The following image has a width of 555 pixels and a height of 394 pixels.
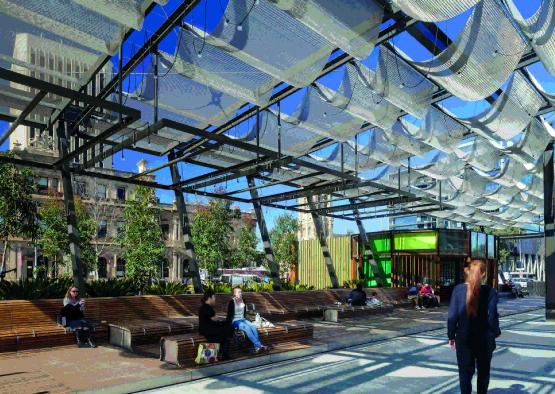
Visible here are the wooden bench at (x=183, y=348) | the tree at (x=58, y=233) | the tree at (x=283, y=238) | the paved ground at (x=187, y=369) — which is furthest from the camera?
the tree at (x=283, y=238)

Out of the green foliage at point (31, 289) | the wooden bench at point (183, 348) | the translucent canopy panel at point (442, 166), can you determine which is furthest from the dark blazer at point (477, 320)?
the translucent canopy panel at point (442, 166)

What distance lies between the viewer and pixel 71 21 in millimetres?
7848

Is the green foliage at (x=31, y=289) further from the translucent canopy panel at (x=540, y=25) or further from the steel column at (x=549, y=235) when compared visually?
the steel column at (x=549, y=235)

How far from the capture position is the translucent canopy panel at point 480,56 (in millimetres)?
8516

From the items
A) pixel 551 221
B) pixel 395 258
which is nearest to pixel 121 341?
pixel 551 221

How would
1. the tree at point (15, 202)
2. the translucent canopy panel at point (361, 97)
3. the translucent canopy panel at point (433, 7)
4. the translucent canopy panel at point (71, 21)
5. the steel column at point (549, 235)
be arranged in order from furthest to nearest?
the tree at point (15, 202) → the steel column at point (549, 235) → the translucent canopy panel at point (361, 97) → the translucent canopy panel at point (71, 21) → the translucent canopy panel at point (433, 7)

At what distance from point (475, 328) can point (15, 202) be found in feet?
63.4

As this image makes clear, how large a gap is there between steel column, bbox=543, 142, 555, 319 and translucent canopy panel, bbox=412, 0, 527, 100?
8.37m

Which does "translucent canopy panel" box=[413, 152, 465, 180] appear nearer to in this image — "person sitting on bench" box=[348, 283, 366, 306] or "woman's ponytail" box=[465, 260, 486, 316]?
"person sitting on bench" box=[348, 283, 366, 306]

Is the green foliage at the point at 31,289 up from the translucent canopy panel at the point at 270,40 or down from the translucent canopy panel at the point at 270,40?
down

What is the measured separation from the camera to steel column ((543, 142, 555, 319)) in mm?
16219

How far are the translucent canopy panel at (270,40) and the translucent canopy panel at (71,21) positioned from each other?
5.44 feet

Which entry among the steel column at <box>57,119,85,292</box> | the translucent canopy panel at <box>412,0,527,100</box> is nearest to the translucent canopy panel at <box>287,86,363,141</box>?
the translucent canopy panel at <box>412,0,527,100</box>

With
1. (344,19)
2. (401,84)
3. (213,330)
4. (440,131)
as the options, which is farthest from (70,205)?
(440,131)
